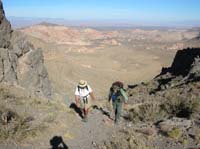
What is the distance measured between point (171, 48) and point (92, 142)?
522ft

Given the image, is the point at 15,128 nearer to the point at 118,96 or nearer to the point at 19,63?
the point at 118,96

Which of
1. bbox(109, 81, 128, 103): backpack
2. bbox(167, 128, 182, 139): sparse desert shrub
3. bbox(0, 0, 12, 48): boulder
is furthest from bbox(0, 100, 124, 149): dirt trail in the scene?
bbox(0, 0, 12, 48): boulder

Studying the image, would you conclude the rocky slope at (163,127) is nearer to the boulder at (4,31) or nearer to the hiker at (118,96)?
the hiker at (118,96)

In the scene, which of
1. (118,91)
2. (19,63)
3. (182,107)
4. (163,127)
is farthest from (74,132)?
(19,63)

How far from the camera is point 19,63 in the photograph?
31.5 meters

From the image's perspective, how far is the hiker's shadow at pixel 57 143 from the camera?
9.41 m

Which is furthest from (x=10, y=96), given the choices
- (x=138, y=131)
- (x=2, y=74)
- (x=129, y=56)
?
(x=129, y=56)

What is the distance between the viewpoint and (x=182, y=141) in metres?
9.12

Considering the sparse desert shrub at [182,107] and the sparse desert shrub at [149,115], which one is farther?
the sparse desert shrub at [149,115]

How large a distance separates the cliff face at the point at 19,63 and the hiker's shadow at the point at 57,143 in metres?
14.0

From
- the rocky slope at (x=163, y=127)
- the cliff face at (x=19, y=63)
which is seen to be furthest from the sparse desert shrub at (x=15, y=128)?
the cliff face at (x=19, y=63)

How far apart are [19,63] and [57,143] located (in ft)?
73.9

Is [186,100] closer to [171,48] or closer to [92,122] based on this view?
[92,122]

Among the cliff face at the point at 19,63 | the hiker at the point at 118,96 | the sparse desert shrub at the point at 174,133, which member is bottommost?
the cliff face at the point at 19,63
